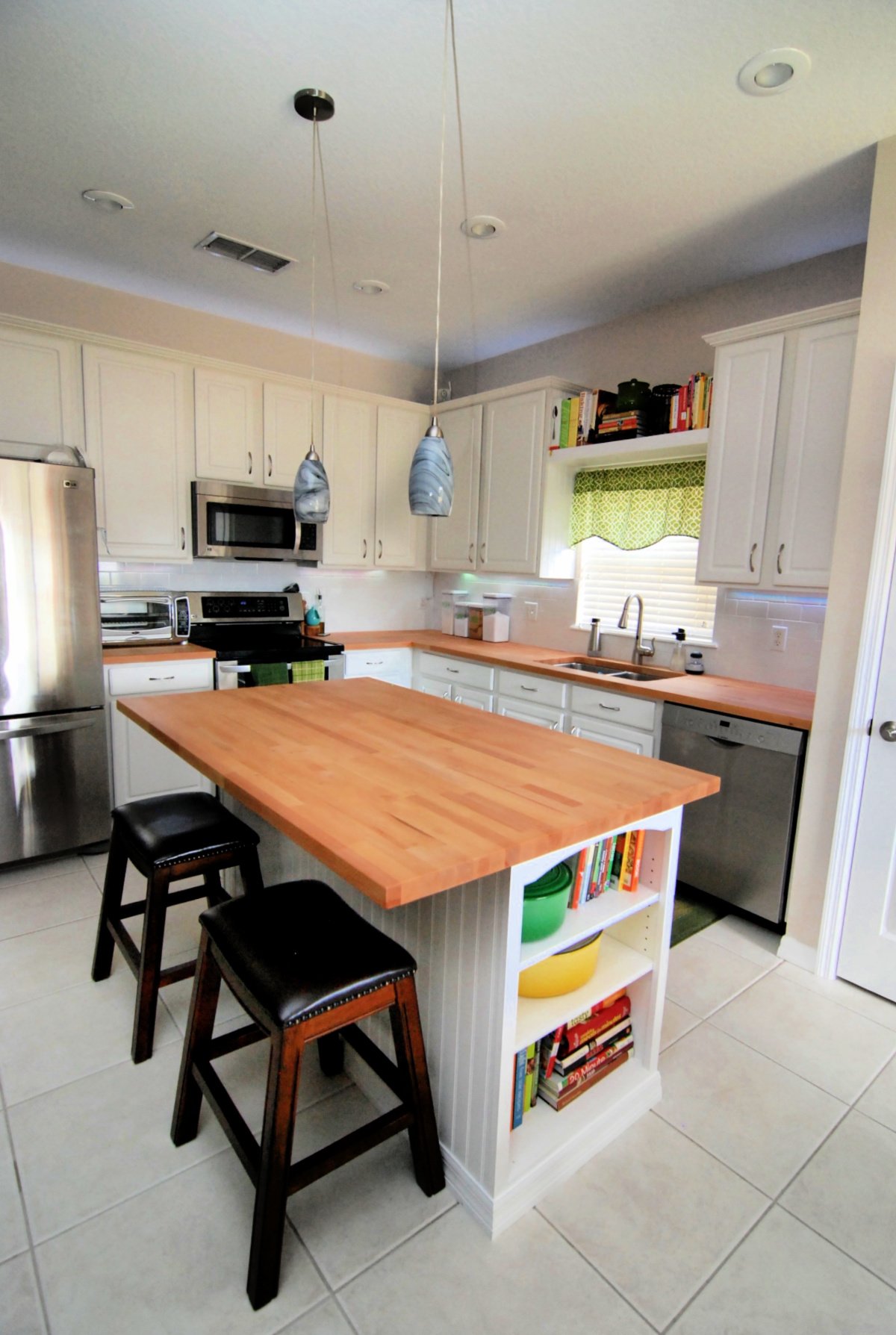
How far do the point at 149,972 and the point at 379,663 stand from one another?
2551mm

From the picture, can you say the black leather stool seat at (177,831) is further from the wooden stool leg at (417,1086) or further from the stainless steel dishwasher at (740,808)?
the stainless steel dishwasher at (740,808)

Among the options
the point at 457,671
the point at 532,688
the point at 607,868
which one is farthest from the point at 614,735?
the point at 607,868

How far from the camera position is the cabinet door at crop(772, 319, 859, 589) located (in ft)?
8.04

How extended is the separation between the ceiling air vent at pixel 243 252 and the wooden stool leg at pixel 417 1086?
3.06m

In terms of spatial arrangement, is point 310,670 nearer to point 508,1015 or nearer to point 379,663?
point 379,663

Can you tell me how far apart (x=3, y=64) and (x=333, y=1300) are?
3139 mm

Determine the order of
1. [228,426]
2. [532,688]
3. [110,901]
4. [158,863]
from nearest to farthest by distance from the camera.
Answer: [158,863] < [110,901] < [532,688] < [228,426]

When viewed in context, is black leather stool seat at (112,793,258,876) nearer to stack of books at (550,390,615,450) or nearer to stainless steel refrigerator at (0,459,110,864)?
stainless steel refrigerator at (0,459,110,864)

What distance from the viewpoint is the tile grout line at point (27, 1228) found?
1239 mm

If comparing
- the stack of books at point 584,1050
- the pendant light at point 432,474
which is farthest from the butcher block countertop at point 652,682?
the pendant light at point 432,474

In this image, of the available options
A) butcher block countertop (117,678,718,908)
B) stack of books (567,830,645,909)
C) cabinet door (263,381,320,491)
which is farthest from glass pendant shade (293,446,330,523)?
cabinet door (263,381,320,491)

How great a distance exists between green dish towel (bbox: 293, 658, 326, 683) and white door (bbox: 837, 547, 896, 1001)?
2.57 m

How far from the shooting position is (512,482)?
3.96 m

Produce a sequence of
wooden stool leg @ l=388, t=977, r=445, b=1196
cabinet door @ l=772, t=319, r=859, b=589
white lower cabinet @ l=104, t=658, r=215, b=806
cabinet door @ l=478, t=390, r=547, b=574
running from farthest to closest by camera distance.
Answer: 1. cabinet door @ l=478, t=390, r=547, b=574
2. white lower cabinet @ l=104, t=658, r=215, b=806
3. cabinet door @ l=772, t=319, r=859, b=589
4. wooden stool leg @ l=388, t=977, r=445, b=1196
